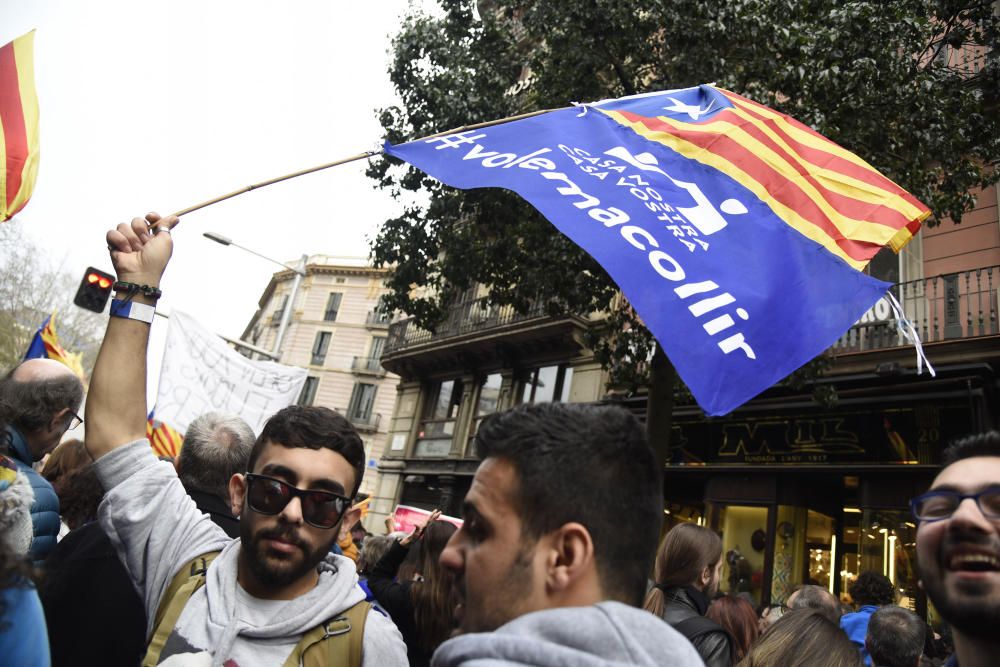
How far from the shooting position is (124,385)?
2051 millimetres

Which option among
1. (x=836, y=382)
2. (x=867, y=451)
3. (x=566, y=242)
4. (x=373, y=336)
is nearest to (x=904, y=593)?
(x=867, y=451)

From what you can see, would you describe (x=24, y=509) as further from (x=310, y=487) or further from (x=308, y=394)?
(x=308, y=394)

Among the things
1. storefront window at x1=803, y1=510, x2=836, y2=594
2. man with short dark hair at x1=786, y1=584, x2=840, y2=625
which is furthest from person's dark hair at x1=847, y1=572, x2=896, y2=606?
storefront window at x1=803, y1=510, x2=836, y2=594

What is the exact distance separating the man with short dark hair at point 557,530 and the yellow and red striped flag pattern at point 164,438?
834 cm

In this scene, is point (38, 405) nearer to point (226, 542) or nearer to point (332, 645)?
point (226, 542)

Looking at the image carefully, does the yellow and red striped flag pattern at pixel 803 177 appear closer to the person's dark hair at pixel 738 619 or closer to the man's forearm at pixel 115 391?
the person's dark hair at pixel 738 619

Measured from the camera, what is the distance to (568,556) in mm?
1366

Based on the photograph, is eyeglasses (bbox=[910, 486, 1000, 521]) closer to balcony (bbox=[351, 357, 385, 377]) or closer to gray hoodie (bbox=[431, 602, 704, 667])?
gray hoodie (bbox=[431, 602, 704, 667])

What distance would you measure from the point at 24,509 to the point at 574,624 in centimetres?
135

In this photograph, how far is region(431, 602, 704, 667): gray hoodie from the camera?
1106 mm

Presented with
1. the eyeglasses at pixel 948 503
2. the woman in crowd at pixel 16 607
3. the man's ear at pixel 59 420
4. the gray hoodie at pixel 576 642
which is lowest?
the woman in crowd at pixel 16 607

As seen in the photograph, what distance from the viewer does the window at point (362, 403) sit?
140 ft

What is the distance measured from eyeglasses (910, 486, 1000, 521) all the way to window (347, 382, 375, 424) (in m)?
41.6

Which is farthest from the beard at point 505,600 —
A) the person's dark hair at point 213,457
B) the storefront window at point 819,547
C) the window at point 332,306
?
the window at point 332,306
